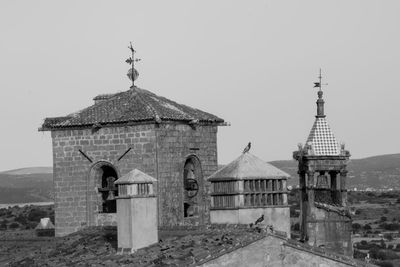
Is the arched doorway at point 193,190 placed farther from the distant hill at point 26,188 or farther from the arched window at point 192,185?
the distant hill at point 26,188

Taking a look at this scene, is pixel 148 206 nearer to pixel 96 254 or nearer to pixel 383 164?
pixel 96 254

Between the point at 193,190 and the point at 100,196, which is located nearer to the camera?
the point at 100,196

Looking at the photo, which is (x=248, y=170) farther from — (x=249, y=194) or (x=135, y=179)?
(x=135, y=179)

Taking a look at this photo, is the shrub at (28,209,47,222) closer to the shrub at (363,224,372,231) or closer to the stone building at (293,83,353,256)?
the shrub at (363,224,372,231)

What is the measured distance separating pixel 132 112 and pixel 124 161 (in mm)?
1553

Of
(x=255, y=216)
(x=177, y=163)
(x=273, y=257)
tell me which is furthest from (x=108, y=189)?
(x=273, y=257)

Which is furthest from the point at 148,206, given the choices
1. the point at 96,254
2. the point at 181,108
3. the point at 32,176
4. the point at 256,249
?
the point at 32,176

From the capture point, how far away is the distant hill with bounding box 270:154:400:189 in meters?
154

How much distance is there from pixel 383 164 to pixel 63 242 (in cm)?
14295

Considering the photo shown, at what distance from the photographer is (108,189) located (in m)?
35.9

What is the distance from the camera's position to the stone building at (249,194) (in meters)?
30.8

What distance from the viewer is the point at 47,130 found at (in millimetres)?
37031

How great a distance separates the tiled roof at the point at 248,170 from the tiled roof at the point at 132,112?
3.98m

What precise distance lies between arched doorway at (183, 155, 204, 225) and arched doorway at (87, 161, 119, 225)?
227 centimetres
